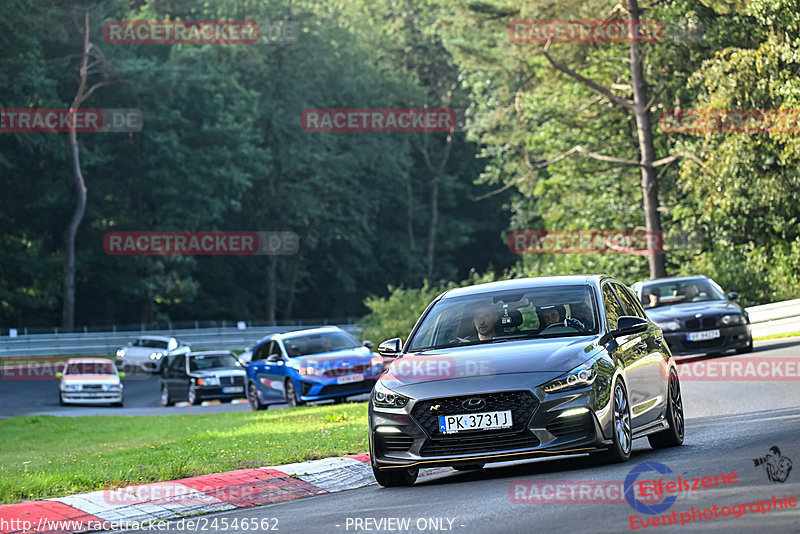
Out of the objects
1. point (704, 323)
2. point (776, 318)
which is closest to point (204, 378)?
point (776, 318)

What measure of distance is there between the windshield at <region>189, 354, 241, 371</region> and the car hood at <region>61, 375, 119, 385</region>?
→ 436cm

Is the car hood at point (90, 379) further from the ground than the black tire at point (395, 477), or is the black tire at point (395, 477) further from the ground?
the black tire at point (395, 477)

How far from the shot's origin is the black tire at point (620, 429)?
10.3 metres

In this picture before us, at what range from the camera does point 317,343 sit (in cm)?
2675

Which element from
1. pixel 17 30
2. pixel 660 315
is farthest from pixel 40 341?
pixel 660 315

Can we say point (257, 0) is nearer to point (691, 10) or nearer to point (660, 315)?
point (691, 10)

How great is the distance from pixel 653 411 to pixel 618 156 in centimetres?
4042

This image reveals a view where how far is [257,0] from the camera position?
80250mm

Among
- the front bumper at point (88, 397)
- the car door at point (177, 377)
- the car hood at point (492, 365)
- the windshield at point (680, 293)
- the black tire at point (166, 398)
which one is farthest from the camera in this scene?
the front bumper at point (88, 397)

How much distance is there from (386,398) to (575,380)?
152 centimetres

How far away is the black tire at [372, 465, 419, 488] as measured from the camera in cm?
1067

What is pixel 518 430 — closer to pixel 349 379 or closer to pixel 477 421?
pixel 477 421

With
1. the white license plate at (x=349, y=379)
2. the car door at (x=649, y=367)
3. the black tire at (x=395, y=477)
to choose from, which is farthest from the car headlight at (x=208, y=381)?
the black tire at (x=395, y=477)

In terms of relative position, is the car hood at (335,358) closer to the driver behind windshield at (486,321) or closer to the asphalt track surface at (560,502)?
the asphalt track surface at (560,502)
